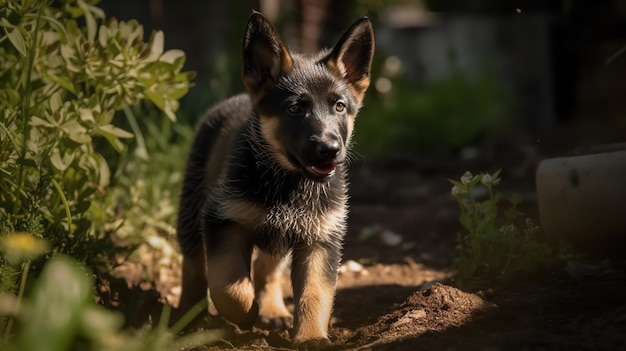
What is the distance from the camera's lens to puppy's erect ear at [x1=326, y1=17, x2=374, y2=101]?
3.84 m

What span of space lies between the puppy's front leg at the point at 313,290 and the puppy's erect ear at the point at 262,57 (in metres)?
0.85

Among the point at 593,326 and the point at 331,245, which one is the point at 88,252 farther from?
the point at 593,326

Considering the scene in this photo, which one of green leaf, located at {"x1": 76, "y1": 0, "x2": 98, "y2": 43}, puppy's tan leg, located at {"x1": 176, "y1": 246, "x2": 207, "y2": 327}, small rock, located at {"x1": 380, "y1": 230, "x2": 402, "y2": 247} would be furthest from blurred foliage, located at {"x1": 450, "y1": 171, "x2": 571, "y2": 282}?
green leaf, located at {"x1": 76, "y1": 0, "x2": 98, "y2": 43}

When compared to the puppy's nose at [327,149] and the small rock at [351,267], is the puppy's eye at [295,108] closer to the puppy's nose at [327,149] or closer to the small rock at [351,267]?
the puppy's nose at [327,149]

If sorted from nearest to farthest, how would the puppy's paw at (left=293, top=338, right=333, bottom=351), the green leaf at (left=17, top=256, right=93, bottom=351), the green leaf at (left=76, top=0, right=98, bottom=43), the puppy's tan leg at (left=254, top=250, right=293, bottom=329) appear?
the green leaf at (left=17, top=256, right=93, bottom=351) → the puppy's paw at (left=293, top=338, right=333, bottom=351) → the green leaf at (left=76, top=0, right=98, bottom=43) → the puppy's tan leg at (left=254, top=250, right=293, bottom=329)

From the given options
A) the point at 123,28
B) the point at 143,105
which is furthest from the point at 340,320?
the point at 143,105

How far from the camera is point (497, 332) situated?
116 inches

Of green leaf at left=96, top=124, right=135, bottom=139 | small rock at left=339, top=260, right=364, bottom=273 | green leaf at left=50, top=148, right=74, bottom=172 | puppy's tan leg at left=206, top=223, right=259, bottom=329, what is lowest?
small rock at left=339, top=260, right=364, bottom=273

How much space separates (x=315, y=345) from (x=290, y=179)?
2.84 ft

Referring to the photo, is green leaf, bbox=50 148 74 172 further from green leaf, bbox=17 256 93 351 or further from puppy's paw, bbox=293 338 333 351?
green leaf, bbox=17 256 93 351

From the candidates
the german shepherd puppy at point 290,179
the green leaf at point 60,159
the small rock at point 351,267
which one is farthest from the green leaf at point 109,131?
the small rock at point 351,267

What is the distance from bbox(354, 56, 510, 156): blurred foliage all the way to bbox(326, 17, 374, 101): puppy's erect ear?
5.67m

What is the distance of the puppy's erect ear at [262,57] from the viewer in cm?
373

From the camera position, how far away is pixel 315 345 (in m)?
3.27
